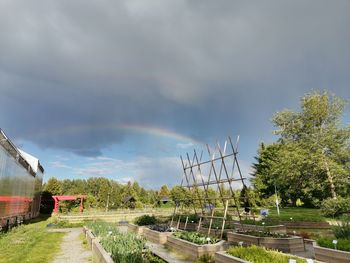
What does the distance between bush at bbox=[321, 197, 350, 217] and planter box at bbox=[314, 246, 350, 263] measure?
510 inches

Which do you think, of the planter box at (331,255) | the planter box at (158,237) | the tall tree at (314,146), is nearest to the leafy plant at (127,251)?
the planter box at (158,237)

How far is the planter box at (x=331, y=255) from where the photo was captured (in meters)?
7.28

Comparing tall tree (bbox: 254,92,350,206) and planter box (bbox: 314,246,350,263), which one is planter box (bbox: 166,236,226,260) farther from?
tall tree (bbox: 254,92,350,206)

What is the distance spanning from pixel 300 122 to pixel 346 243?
2065 centimetres

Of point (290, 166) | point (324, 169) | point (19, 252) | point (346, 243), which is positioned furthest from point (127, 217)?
point (346, 243)

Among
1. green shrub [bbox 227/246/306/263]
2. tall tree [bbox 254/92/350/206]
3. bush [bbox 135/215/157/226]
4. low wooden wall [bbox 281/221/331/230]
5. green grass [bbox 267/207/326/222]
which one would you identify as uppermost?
tall tree [bbox 254/92/350/206]

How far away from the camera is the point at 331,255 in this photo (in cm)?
770

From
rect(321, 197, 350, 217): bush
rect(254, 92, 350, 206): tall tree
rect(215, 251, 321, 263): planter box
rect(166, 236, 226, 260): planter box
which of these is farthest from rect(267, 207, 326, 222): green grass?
rect(215, 251, 321, 263): planter box

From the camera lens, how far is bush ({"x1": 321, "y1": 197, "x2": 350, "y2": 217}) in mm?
19106

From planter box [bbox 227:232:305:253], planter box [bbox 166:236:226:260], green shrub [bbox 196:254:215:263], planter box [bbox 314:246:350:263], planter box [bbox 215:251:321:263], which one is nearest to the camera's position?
planter box [bbox 215:251:321:263]

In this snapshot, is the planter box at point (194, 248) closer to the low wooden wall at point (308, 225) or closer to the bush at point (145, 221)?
the bush at point (145, 221)

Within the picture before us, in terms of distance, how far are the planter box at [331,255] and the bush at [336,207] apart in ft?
42.5

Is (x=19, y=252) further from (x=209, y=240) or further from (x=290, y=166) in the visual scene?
(x=290, y=166)

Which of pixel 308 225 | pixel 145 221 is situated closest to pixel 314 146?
pixel 308 225
